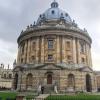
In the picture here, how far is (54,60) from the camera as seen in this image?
40375 mm

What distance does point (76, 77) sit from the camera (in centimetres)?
3950

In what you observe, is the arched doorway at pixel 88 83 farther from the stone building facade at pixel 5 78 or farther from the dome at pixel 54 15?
the stone building facade at pixel 5 78

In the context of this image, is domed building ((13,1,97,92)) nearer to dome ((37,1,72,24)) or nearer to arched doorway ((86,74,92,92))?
arched doorway ((86,74,92,92))

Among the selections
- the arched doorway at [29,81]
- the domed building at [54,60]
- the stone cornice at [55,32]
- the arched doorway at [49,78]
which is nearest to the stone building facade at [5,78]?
the domed building at [54,60]

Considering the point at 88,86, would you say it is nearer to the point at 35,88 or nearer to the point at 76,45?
the point at 76,45

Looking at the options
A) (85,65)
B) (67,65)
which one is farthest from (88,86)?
(67,65)

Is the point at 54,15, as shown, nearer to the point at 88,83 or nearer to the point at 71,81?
the point at 71,81

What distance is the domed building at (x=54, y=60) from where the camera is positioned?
1531 inches

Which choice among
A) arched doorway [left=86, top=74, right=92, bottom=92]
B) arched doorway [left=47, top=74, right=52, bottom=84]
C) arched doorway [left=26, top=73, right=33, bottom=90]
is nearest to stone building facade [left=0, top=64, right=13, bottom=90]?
arched doorway [left=26, top=73, right=33, bottom=90]

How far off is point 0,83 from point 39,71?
3783cm

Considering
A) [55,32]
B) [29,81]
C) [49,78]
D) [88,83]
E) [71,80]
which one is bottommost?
[88,83]

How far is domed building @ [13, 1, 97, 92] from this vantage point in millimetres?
38875

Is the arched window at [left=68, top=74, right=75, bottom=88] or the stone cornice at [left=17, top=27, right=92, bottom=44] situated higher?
the stone cornice at [left=17, top=27, right=92, bottom=44]

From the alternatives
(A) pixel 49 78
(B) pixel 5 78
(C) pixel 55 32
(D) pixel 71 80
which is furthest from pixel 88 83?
(B) pixel 5 78
